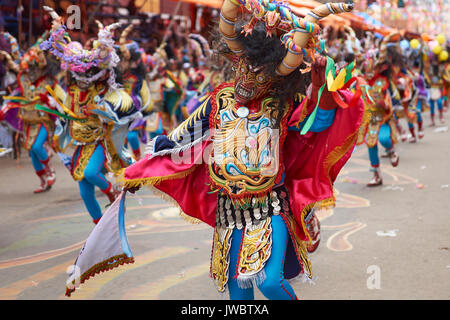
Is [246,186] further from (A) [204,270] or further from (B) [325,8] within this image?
(A) [204,270]

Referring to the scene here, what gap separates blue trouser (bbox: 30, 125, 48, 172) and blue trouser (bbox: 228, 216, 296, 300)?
5.90 m

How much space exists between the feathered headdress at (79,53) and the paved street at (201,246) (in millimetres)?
1758

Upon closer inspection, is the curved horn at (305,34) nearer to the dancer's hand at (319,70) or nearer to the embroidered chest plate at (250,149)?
the dancer's hand at (319,70)

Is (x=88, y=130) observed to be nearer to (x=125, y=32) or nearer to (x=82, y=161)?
(x=82, y=161)

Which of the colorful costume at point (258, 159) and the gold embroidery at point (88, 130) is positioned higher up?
the colorful costume at point (258, 159)

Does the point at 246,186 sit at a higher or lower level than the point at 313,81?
lower

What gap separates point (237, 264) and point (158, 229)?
10.8ft

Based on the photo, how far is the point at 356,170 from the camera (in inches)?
386

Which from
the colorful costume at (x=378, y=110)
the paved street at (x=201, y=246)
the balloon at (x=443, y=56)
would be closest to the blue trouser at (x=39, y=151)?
the paved street at (x=201, y=246)

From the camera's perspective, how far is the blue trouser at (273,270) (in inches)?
123

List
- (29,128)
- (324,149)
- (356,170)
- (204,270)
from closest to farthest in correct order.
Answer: (324,149)
(204,270)
(29,128)
(356,170)

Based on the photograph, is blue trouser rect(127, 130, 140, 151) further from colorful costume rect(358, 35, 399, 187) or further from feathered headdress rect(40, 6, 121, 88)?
feathered headdress rect(40, 6, 121, 88)

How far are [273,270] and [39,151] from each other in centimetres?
622
